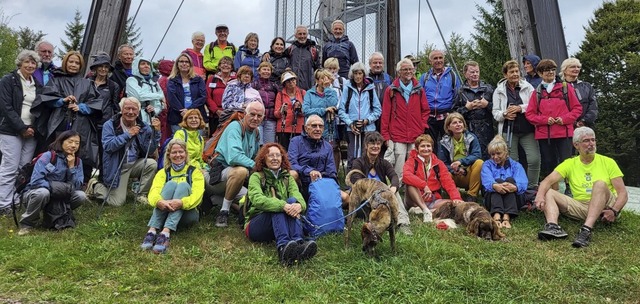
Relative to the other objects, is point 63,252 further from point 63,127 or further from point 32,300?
point 63,127

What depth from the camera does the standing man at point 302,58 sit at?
25.0 feet

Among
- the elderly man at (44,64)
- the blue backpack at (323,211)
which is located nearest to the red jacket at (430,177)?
the blue backpack at (323,211)

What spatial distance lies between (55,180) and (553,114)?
6147 mm

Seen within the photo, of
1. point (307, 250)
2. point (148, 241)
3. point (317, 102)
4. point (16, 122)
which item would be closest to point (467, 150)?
point (317, 102)

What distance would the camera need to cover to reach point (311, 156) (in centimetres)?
556

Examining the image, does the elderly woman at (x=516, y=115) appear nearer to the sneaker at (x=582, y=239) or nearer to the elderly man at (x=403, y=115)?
the elderly man at (x=403, y=115)

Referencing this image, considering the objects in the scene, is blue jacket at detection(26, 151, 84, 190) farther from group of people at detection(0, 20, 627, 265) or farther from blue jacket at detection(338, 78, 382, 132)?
blue jacket at detection(338, 78, 382, 132)

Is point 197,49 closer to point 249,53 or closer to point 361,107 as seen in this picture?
point 249,53

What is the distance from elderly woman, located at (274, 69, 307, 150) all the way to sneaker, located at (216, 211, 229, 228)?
5.50 feet

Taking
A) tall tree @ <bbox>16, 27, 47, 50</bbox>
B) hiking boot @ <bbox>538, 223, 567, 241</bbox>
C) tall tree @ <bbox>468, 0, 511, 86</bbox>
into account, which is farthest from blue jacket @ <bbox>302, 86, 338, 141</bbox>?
tall tree @ <bbox>16, 27, 47, 50</bbox>

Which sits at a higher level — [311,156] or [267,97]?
[267,97]

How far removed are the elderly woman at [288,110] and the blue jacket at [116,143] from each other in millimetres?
1772

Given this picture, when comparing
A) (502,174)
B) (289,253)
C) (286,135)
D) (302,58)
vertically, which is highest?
(302,58)

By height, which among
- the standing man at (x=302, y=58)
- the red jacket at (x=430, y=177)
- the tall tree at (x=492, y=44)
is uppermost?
the tall tree at (x=492, y=44)
